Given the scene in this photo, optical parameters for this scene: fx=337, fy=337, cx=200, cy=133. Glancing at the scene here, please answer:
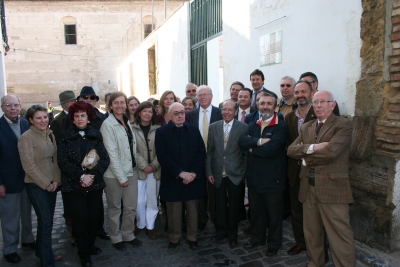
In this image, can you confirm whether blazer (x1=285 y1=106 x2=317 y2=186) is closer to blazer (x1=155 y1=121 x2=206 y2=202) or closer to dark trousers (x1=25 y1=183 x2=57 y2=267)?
blazer (x1=155 y1=121 x2=206 y2=202)

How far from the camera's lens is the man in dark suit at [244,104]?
5074 millimetres

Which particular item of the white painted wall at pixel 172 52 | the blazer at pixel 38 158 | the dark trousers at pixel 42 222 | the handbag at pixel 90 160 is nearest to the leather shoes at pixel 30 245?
the dark trousers at pixel 42 222

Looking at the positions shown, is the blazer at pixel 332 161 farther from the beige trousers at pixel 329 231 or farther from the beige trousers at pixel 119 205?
the beige trousers at pixel 119 205

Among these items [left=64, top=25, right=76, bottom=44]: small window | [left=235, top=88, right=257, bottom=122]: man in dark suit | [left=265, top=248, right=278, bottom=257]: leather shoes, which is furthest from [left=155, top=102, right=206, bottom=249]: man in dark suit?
[left=64, top=25, right=76, bottom=44]: small window

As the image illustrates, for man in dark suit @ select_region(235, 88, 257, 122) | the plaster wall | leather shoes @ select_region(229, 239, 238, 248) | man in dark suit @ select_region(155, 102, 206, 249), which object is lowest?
leather shoes @ select_region(229, 239, 238, 248)

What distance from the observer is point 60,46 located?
2823cm

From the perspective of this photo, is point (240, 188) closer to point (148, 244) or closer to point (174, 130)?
point (174, 130)

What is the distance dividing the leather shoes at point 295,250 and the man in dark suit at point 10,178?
3.26 metres

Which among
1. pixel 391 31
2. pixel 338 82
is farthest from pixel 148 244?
pixel 391 31

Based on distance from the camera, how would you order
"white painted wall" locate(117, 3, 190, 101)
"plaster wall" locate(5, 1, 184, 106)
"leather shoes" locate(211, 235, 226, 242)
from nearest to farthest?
1. "leather shoes" locate(211, 235, 226, 242)
2. "white painted wall" locate(117, 3, 190, 101)
3. "plaster wall" locate(5, 1, 184, 106)

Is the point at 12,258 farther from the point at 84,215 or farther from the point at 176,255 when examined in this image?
the point at 176,255

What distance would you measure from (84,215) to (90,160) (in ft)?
2.10

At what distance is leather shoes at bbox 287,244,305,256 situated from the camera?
407cm

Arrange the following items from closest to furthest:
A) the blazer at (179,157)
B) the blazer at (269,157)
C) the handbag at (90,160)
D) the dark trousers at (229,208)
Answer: the handbag at (90,160), the blazer at (269,157), the blazer at (179,157), the dark trousers at (229,208)
